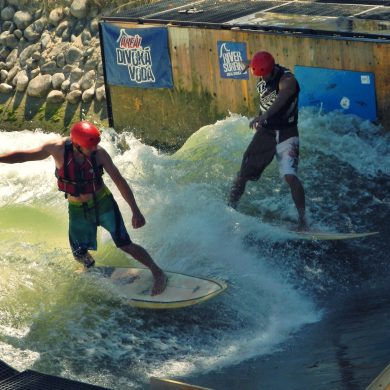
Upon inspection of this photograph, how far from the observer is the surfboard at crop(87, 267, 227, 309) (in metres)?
10.1

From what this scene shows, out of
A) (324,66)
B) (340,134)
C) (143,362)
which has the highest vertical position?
(324,66)

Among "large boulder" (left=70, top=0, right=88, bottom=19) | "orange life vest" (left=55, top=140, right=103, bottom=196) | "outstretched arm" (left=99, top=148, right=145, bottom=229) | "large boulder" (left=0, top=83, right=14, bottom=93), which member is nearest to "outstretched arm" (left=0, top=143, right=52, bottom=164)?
"orange life vest" (left=55, top=140, right=103, bottom=196)

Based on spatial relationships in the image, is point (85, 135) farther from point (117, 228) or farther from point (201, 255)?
point (201, 255)

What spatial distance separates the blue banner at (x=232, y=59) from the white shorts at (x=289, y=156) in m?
3.39

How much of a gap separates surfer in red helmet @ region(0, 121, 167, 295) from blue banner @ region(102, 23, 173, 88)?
19.1 feet

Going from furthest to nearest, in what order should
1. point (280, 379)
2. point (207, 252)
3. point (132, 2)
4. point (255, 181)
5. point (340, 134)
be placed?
point (132, 2) → point (340, 134) → point (255, 181) → point (207, 252) → point (280, 379)

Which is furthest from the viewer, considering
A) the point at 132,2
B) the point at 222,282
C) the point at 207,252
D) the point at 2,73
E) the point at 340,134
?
the point at 2,73

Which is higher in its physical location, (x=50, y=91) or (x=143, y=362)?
(x=50, y=91)

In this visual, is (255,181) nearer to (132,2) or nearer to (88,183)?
(88,183)

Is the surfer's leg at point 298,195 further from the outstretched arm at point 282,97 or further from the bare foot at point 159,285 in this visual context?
the bare foot at point 159,285

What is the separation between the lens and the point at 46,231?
503 inches

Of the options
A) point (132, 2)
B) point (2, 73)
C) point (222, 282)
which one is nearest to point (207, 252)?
point (222, 282)

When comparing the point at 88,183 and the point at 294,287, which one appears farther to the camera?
the point at 294,287

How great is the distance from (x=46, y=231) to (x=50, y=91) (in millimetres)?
5803
